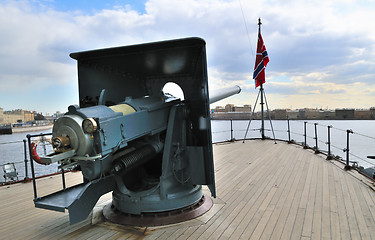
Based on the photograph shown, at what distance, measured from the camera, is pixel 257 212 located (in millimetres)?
2863

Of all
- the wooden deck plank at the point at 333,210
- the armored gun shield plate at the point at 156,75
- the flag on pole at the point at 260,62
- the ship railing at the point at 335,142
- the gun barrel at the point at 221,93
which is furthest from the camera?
the flag on pole at the point at 260,62

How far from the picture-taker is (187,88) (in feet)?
10.8

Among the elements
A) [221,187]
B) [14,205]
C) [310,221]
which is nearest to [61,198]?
[14,205]

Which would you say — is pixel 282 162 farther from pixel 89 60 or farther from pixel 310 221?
pixel 89 60

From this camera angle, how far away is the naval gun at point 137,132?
1.97 m

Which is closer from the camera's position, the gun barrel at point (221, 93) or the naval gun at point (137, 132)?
the naval gun at point (137, 132)

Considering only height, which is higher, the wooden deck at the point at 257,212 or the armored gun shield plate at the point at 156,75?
the armored gun shield plate at the point at 156,75

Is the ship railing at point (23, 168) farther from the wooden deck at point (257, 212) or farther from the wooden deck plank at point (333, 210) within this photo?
the wooden deck plank at point (333, 210)

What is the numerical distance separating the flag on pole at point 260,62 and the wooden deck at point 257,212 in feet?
16.3

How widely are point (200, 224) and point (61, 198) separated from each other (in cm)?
137

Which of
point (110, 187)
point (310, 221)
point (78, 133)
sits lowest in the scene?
point (310, 221)

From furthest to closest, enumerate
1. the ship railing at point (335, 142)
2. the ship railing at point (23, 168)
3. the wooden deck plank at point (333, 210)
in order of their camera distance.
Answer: the ship railing at point (335, 142) → the ship railing at point (23, 168) → the wooden deck plank at point (333, 210)

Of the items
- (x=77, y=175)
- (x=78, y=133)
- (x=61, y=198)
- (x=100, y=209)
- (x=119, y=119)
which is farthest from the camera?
(x=77, y=175)

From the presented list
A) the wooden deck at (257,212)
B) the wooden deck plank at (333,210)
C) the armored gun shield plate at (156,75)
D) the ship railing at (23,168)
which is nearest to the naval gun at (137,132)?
the armored gun shield plate at (156,75)
